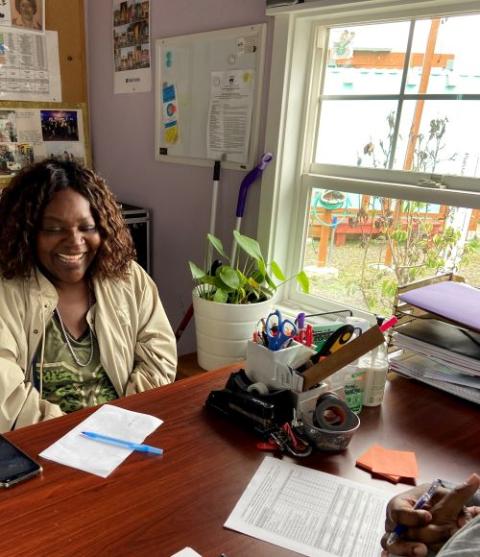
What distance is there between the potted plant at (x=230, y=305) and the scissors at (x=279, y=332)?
1.93ft

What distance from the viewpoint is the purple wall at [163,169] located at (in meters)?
1.99

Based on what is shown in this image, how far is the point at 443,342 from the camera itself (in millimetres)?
1145

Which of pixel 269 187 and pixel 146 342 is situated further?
pixel 269 187

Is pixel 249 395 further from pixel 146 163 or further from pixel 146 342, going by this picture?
pixel 146 163

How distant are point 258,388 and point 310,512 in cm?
28

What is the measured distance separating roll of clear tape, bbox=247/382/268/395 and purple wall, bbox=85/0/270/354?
1.07 meters

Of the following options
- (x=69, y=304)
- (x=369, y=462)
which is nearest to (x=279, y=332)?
(x=369, y=462)

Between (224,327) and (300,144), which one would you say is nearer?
(224,327)

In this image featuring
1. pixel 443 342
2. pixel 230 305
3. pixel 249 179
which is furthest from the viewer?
pixel 249 179

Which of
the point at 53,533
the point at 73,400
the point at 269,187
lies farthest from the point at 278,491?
the point at 269,187

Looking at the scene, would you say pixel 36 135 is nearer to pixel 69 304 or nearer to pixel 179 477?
pixel 69 304

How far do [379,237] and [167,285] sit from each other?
3.70ft

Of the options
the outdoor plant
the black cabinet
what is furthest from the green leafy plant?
the black cabinet

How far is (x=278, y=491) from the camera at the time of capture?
0.76 metres
